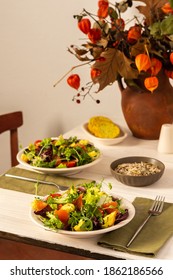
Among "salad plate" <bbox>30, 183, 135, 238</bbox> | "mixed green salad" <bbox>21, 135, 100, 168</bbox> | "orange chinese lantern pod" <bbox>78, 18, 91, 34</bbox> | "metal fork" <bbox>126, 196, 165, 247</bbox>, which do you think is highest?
→ "orange chinese lantern pod" <bbox>78, 18, 91, 34</bbox>

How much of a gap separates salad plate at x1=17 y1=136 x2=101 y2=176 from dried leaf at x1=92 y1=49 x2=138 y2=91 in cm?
25

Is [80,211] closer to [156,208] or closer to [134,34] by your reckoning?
[156,208]

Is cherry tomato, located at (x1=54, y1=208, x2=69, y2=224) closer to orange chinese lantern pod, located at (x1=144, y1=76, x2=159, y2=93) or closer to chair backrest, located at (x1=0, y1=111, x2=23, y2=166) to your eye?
orange chinese lantern pod, located at (x1=144, y1=76, x2=159, y2=93)

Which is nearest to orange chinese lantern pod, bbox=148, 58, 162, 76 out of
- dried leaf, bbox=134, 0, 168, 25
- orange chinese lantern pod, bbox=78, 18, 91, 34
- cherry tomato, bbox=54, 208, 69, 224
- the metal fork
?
dried leaf, bbox=134, 0, 168, 25

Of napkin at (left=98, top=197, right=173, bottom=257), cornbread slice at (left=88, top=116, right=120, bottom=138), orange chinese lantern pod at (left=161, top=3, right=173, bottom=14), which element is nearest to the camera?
napkin at (left=98, top=197, right=173, bottom=257)

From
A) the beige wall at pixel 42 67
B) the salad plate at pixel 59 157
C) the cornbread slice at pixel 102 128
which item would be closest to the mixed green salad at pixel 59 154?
the salad plate at pixel 59 157

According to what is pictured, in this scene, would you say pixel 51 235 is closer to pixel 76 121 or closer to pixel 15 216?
pixel 15 216

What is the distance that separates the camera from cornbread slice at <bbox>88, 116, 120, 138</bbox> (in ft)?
6.59

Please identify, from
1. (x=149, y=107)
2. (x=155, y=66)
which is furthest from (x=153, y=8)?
(x=149, y=107)

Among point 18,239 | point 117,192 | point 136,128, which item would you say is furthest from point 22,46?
point 18,239

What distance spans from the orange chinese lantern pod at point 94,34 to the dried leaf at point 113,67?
81 mm

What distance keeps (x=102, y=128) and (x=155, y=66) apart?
347 mm

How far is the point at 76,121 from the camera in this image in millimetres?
2803

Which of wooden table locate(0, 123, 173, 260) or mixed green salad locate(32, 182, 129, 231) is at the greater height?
mixed green salad locate(32, 182, 129, 231)
